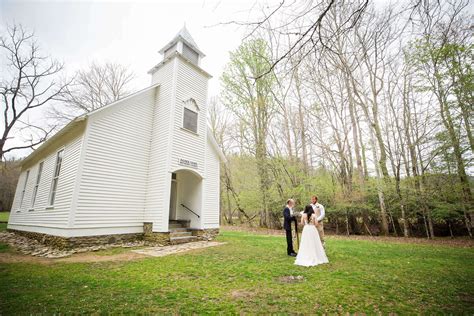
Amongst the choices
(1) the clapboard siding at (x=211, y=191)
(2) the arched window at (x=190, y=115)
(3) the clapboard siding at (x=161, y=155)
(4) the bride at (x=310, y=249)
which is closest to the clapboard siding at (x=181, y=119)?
(2) the arched window at (x=190, y=115)

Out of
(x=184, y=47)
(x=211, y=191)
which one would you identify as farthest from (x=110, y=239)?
(x=184, y=47)

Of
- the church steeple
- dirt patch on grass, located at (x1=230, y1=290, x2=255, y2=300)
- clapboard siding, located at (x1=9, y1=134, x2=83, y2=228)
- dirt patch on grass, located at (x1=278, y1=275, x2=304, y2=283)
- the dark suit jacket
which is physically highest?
the church steeple

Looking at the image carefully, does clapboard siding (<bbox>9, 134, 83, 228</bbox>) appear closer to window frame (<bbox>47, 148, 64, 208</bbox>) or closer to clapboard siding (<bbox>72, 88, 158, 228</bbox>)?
window frame (<bbox>47, 148, 64, 208</bbox>)

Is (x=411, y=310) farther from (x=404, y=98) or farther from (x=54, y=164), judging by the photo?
(x=404, y=98)

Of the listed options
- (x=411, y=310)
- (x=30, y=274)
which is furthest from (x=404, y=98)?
(x=30, y=274)

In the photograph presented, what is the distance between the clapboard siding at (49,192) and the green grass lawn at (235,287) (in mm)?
2965

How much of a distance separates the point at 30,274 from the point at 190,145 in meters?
7.28

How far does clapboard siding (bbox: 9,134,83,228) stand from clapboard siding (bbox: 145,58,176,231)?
9.67 feet

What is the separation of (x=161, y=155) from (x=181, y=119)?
212 centimetres

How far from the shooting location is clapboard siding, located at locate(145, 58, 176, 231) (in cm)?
927

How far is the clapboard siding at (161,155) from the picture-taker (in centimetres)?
927

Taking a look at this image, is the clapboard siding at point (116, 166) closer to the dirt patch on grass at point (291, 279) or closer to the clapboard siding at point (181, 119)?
the clapboard siding at point (181, 119)

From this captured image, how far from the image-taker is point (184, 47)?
38.8 ft

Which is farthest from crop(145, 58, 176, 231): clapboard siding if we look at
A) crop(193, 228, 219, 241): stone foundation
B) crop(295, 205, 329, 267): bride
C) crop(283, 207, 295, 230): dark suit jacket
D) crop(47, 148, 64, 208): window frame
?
crop(295, 205, 329, 267): bride
